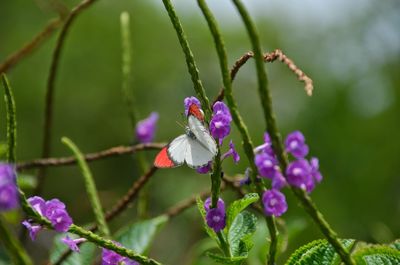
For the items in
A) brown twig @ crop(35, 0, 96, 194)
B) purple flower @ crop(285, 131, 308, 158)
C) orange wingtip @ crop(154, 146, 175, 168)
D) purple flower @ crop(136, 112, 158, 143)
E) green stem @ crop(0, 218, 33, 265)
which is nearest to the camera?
green stem @ crop(0, 218, 33, 265)

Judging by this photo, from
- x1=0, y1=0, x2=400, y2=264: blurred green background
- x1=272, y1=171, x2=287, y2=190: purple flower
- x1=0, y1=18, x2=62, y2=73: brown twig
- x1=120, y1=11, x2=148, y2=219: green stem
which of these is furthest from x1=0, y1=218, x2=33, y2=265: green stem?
x1=0, y1=0, x2=400, y2=264: blurred green background

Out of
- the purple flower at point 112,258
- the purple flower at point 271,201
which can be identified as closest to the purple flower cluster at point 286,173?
the purple flower at point 271,201

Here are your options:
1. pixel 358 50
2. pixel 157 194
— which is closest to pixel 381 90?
pixel 358 50

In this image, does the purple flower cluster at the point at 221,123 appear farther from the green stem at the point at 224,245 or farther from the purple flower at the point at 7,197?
the purple flower at the point at 7,197

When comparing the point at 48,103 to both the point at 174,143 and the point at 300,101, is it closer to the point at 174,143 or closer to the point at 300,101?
the point at 174,143

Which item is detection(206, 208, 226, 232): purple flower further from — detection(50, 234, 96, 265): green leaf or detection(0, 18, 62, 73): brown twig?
detection(0, 18, 62, 73): brown twig

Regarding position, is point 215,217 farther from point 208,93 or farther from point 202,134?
point 208,93

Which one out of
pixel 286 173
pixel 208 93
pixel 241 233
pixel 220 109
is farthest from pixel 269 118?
pixel 208 93
